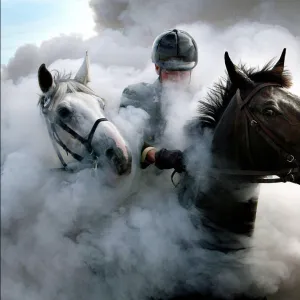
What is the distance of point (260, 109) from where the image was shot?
167cm

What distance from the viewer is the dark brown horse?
64.7 inches

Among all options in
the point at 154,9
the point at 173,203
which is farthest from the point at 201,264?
the point at 154,9

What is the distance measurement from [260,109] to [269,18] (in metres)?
4.24

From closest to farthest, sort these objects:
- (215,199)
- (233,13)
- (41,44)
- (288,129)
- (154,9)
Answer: (288,129), (215,199), (41,44), (154,9), (233,13)

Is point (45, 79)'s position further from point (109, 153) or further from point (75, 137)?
point (109, 153)

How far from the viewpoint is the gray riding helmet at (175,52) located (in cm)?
248

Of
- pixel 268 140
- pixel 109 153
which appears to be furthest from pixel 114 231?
pixel 268 140

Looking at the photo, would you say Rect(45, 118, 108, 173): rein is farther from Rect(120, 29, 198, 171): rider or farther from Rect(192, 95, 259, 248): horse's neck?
Rect(192, 95, 259, 248): horse's neck

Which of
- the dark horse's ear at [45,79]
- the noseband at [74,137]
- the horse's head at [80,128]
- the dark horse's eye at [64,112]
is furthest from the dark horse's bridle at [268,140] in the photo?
the dark horse's ear at [45,79]

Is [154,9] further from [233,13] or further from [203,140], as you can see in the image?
[203,140]

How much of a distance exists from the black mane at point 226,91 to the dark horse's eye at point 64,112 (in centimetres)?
66

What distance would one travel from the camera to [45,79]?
215 centimetres

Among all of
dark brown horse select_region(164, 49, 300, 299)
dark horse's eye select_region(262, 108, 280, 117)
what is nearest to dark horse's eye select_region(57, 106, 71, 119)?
dark brown horse select_region(164, 49, 300, 299)

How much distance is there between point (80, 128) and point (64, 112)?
0.39ft
